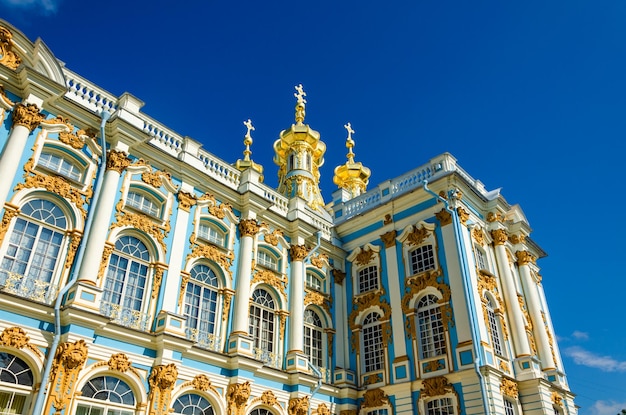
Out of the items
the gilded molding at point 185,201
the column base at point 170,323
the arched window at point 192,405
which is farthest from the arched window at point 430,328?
the gilded molding at point 185,201

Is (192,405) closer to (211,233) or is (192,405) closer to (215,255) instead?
(215,255)

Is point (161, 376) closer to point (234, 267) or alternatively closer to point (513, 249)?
point (234, 267)

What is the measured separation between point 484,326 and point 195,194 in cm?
906

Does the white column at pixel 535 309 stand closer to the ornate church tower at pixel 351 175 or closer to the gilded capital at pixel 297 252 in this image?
the gilded capital at pixel 297 252

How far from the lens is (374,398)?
52.5 feet

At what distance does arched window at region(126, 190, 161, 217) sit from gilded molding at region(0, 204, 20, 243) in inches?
114

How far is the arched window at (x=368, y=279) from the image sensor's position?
18.2 metres

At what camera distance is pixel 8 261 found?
11102 millimetres

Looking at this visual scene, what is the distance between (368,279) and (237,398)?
667 centimetres

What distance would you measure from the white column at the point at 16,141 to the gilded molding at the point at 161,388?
498 cm

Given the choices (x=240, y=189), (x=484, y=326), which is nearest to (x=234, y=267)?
(x=240, y=189)

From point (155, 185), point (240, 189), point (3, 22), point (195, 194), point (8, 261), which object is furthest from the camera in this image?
point (240, 189)

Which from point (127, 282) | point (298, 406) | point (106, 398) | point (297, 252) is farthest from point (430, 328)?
point (106, 398)

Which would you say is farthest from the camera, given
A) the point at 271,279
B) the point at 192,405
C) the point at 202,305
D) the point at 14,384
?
the point at 271,279
